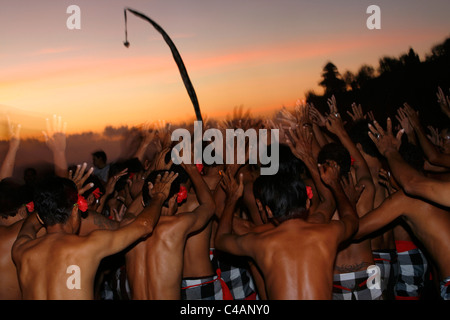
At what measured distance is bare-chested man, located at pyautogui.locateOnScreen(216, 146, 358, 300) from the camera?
2.44m

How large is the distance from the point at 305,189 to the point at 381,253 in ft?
6.09

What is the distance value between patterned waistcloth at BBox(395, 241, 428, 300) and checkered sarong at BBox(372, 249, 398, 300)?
0.25ft

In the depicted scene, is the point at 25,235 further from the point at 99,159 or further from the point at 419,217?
the point at 99,159

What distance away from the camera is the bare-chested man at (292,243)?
95.9 inches

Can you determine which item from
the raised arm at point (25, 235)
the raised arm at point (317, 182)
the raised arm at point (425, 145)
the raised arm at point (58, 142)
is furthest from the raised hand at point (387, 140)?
the raised arm at point (58, 142)

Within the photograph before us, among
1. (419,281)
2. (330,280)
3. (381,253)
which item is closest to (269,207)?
(330,280)

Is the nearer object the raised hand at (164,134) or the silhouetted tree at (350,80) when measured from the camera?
the raised hand at (164,134)

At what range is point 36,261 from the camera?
2580 mm

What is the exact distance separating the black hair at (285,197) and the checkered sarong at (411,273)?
1989 millimetres

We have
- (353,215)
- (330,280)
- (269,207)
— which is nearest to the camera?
(330,280)

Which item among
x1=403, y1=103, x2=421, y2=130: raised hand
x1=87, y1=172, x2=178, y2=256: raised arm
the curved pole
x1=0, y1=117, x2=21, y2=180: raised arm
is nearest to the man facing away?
x1=87, y1=172, x2=178, y2=256: raised arm

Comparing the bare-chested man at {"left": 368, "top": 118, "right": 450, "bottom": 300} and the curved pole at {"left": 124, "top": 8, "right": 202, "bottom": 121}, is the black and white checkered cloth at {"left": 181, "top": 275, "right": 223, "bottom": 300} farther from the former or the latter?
the curved pole at {"left": 124, "top": 8, "right": 202, "bottom": 121}

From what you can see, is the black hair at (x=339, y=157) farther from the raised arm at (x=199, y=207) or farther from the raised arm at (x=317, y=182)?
the raised arm at (x=199, y=207)
